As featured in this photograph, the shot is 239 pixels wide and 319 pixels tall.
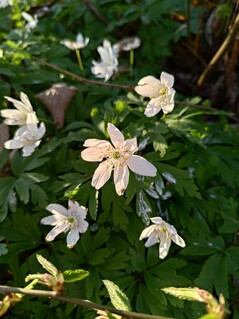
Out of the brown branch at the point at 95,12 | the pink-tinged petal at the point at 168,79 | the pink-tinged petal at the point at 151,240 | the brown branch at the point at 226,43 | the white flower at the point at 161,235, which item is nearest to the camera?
the white flower at the point at 161,235

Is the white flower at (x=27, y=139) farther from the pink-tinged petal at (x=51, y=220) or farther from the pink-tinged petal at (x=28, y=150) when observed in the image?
the pink-tinged petal at (x=51, y=220)

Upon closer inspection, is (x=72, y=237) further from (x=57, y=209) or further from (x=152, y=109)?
(x=152, y=109)

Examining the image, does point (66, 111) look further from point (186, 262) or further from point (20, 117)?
point (186, 262)

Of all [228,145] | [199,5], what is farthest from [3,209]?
[199,5]

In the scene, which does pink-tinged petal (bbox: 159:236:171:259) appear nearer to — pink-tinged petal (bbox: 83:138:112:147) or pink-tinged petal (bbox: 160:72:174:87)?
pink-tinged petal (bbox: 83:138:112:147)

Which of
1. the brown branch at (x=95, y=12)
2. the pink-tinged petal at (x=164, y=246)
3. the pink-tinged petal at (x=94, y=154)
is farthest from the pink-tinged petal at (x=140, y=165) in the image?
the brown branch at (x=95, y=12)

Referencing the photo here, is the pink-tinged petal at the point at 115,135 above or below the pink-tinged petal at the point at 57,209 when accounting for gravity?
above

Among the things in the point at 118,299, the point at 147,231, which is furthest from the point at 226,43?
the point at 118,299

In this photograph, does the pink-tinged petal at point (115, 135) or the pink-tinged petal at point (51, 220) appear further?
the pink-tinged petal at point (51, 220)
